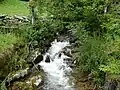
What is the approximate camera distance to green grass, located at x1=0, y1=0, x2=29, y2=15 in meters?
17.7

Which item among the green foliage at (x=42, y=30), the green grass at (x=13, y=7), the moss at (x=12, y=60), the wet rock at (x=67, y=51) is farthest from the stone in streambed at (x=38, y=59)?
the green grass at (x=13, y=7)

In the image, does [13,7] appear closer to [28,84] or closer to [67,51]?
[67,51]

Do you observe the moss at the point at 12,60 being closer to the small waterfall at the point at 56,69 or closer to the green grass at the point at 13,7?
the small waterfall at the point at 56,69

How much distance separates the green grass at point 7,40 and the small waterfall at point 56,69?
1629mm

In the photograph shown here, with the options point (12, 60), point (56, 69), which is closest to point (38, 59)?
point (56, 69)

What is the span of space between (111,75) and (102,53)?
6.27ft

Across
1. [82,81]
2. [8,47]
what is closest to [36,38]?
[8,47]

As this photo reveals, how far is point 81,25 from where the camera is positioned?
513 inches

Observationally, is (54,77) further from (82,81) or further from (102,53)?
(102,53)

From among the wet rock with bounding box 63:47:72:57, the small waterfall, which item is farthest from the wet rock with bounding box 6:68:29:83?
the wet rock with bounding box 63:47:72:57

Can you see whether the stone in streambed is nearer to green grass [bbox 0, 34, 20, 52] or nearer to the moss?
the moss

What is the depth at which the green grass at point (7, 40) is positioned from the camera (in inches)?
451

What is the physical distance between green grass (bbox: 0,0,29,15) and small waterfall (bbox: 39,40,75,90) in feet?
14.7

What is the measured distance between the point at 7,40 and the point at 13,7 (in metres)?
7.75
